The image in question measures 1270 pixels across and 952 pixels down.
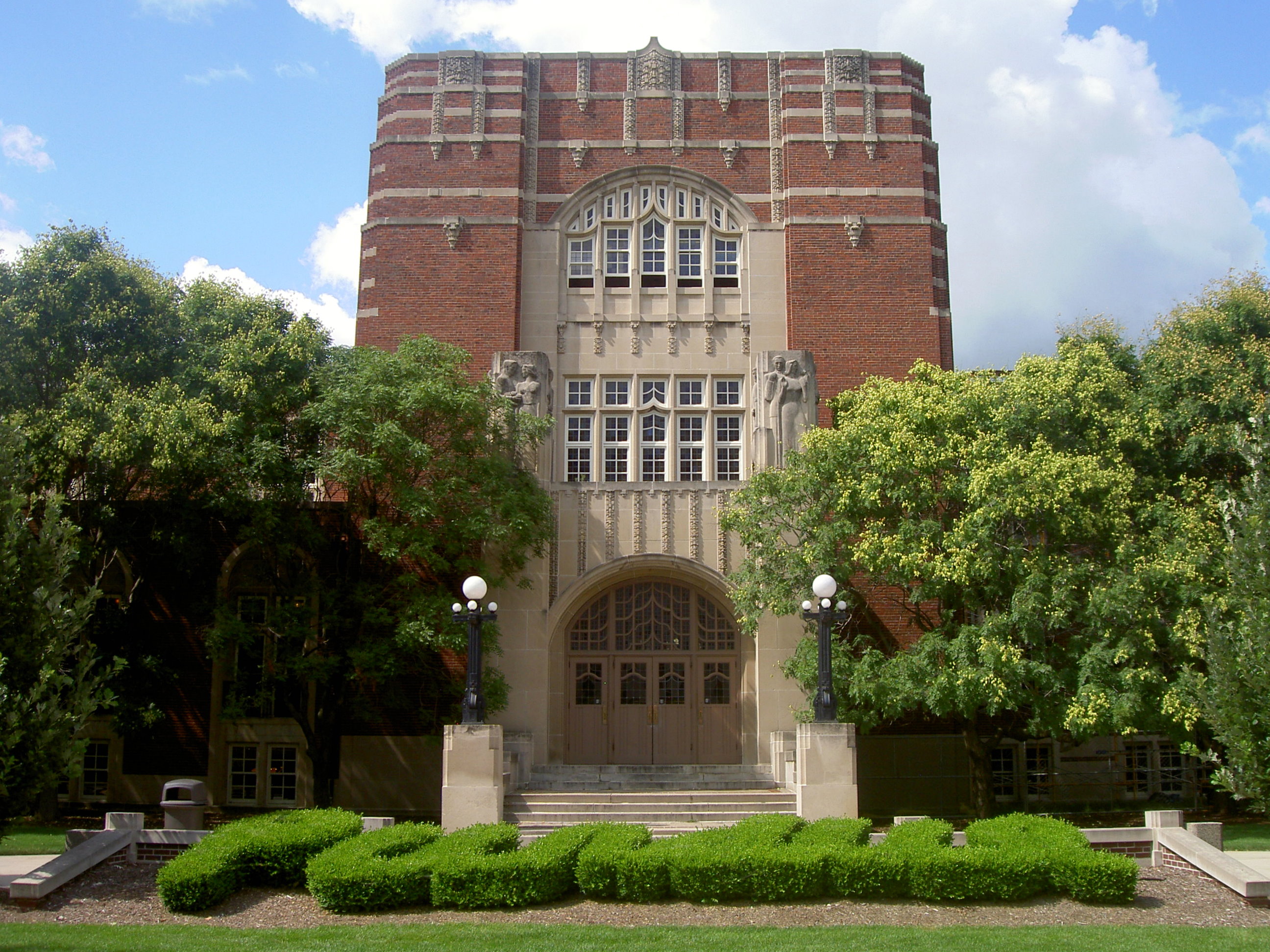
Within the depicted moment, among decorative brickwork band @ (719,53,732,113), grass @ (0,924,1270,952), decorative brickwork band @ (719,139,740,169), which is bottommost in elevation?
grass @ (0,924,1270,952)

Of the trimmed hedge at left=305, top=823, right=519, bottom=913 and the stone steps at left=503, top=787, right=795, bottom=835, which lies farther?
the stone steps at left=503, top=787, right=795, bottom=835

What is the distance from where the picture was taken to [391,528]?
2016 centimetres

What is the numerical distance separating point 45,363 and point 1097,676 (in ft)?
60.7

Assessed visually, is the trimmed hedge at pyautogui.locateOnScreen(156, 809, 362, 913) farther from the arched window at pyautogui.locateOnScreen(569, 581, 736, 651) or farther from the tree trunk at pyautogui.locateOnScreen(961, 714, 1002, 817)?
the tree trunk at pyautogui.locateOnScreen(961, 714, 1002, 817)

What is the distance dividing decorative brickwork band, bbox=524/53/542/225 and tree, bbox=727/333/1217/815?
9.12m

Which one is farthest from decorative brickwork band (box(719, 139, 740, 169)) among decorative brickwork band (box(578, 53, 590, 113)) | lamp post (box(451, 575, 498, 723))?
lamp post (box(451, 575, 498, 723))

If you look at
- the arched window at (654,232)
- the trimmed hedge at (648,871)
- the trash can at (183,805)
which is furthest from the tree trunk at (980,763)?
the trash can at (183,805)

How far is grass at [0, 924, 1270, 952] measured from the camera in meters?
11.4

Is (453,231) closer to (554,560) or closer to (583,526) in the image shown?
(583,526)

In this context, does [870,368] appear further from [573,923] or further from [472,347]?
[573,923]

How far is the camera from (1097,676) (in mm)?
17750

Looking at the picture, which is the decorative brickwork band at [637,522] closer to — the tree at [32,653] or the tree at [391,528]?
the tree at [391,528]

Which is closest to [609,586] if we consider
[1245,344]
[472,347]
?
[472,347]

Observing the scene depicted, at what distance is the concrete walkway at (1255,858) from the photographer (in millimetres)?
15320
